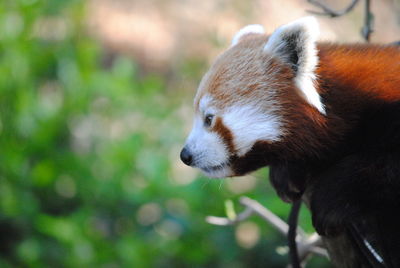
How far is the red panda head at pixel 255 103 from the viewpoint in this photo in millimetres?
1421

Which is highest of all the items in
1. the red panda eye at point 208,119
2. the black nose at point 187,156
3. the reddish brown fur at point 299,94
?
the reddish brown fur at point 299,94

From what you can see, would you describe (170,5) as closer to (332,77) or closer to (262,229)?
(262,229)

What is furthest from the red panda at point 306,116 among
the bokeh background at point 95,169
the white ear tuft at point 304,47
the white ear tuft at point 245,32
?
the bokeh background at point 95,169

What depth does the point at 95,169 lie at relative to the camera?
3826 mm

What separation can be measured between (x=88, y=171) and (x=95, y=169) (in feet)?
0.25

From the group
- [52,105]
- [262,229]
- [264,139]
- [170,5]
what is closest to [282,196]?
[264,139]

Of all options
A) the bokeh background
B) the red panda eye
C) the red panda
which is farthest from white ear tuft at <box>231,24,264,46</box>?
the bokeh background

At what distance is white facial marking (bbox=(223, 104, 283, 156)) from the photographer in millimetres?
1441

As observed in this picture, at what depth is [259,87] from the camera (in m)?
1.45

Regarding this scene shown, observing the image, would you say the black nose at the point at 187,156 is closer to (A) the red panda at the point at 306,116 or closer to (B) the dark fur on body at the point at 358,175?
(A) the red panda at the point at 306,116

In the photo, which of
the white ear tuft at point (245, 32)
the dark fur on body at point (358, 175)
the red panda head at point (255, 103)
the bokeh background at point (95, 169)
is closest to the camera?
the dark fur on body at point (358, 175)

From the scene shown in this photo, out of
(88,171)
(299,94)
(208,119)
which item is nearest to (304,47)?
(299,94)

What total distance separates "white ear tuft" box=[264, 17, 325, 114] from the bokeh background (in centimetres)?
168

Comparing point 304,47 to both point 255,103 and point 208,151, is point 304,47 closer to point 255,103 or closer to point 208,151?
point 255,103
